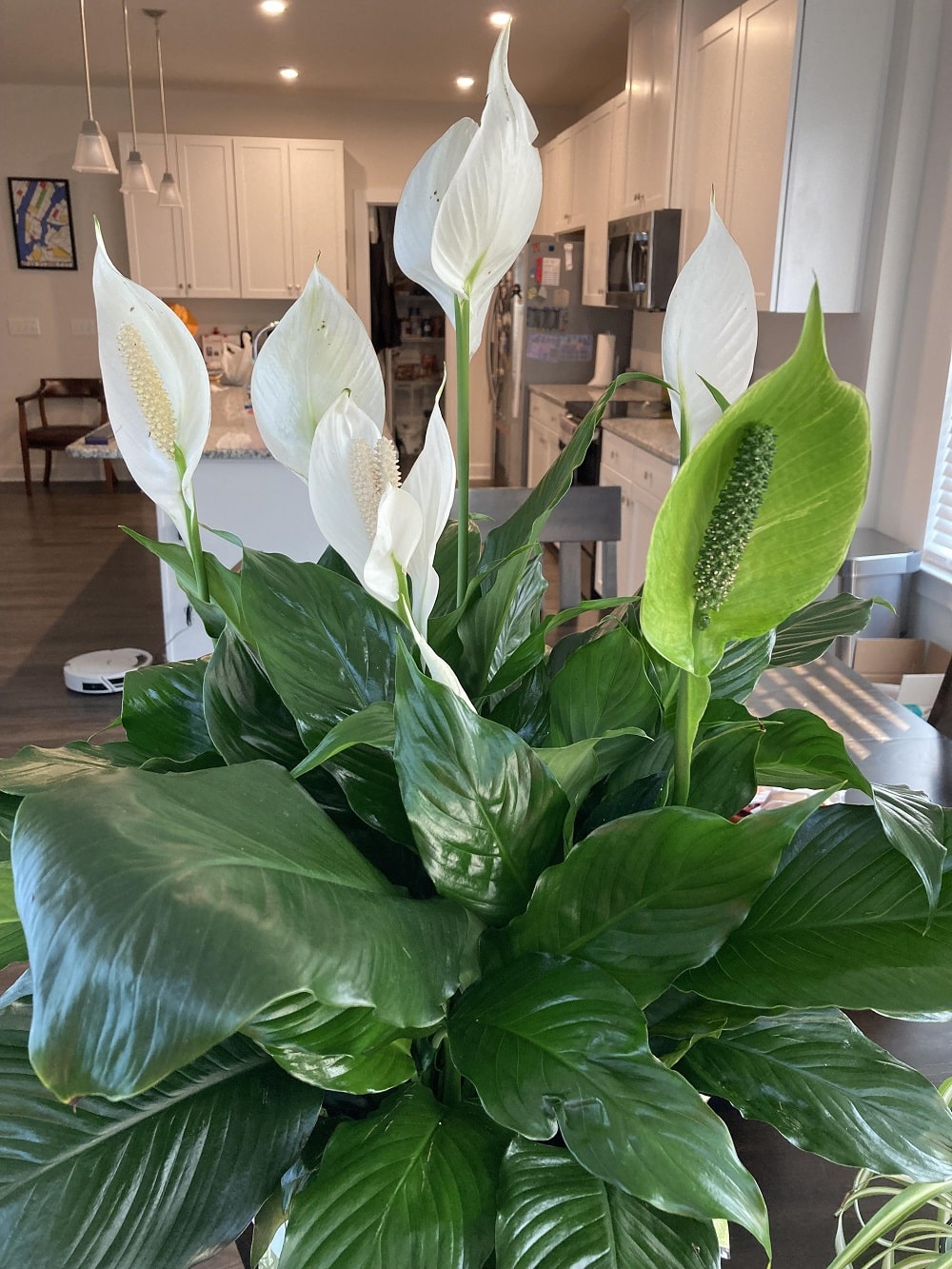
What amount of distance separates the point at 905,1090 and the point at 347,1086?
24cm

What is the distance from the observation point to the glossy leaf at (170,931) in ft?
0.82

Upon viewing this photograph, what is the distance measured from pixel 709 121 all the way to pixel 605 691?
361cm

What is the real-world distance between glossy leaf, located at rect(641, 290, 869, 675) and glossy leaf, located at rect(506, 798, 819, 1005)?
0.24 feet

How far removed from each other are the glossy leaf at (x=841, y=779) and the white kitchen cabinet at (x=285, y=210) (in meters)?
6.33

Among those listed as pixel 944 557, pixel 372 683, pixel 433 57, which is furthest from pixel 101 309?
pixel 433 57

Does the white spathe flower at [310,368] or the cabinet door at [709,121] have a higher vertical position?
the cabinet door at [709,121]

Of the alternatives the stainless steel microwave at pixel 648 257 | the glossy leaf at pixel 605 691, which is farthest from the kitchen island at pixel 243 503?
the glossy leaf at pixel 605 691

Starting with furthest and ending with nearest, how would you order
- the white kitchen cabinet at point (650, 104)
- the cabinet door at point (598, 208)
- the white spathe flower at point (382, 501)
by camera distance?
the cabinet door at point (598, 208) → the white kitchen cabinet at point (650, 104) → the white spathe flower at point (382, 501)

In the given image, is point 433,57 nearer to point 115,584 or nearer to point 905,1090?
point 115,584

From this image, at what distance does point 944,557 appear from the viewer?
2686mm

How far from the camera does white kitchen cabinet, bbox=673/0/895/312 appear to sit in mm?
2725

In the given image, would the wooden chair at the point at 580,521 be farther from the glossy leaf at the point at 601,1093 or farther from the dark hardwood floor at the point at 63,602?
the glossy leaf at the point at 601,1093

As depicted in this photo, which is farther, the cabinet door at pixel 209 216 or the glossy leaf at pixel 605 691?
the cabinet door at pixel 209 216

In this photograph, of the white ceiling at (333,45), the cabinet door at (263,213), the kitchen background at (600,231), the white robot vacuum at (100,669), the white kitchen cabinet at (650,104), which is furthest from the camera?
the cabinet door at (263,213)
